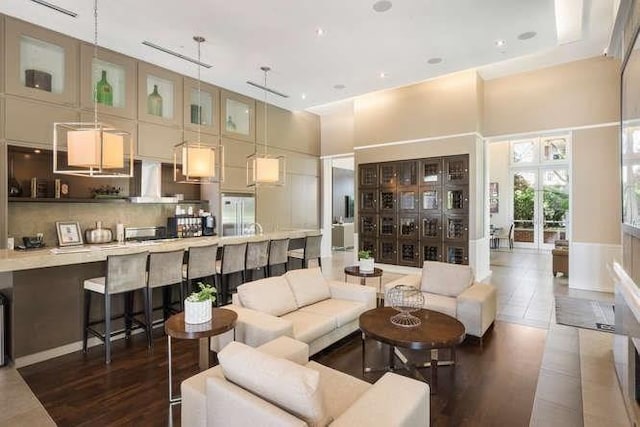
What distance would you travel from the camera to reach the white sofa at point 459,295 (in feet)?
12.0

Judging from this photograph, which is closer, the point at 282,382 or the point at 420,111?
the point at 282,382

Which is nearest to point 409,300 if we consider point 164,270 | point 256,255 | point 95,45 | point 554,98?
point 256,255

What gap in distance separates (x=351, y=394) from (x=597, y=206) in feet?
20.6

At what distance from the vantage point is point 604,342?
3.63 metres

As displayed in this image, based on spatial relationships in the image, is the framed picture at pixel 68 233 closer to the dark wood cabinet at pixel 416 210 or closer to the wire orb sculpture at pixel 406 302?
the wire orb sculpture at pixel 406 302

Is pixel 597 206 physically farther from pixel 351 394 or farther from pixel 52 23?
pixel 52 23

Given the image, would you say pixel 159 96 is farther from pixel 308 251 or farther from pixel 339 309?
pixel 339 309

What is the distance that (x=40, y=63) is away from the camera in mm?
4309

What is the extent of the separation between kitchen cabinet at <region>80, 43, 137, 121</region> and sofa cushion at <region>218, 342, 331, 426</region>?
458cm

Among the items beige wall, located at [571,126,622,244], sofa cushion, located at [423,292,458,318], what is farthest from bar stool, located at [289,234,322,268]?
beige wall, located at [571,126,622,244]

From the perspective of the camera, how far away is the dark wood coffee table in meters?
2.58

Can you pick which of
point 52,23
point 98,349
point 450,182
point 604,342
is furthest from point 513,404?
point 52,23

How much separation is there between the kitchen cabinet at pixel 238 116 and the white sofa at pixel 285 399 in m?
5.63

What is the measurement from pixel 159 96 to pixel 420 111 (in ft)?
17.0
